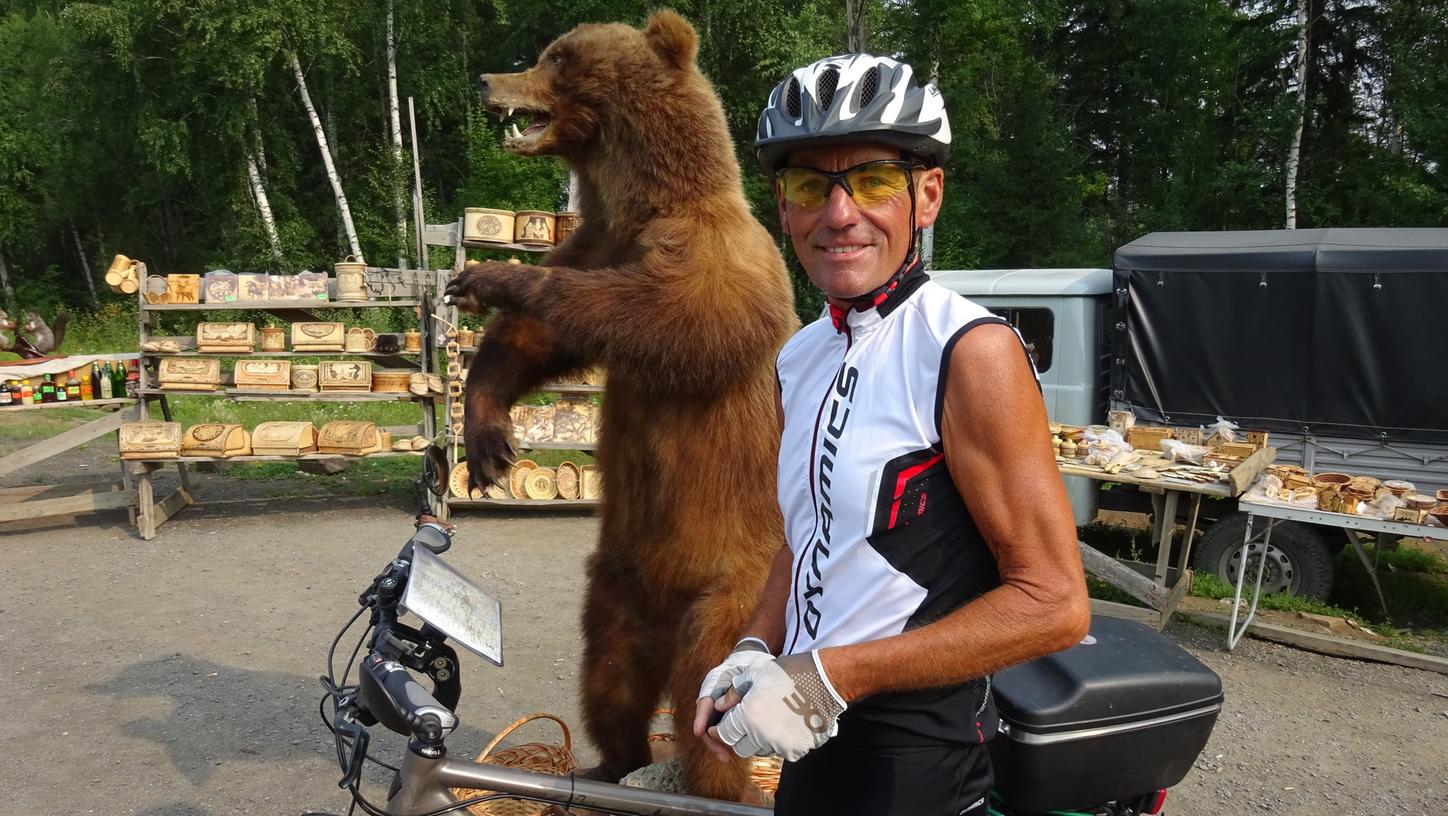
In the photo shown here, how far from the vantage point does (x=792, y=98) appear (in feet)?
4.53

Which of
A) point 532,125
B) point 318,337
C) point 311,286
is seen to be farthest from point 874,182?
point 311,286

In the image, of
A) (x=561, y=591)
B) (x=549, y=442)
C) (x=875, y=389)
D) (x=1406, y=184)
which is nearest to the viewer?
(x=875, y=389)

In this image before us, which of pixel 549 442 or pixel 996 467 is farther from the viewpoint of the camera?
pixel 549 442

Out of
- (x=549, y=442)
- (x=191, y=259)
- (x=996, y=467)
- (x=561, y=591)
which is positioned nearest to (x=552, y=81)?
(x=996, y=467)

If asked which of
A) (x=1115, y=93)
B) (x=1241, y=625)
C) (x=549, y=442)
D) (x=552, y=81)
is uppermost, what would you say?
(x=1115, y=93)

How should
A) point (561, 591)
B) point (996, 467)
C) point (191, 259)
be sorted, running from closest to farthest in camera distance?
point (996, 467), point (561, 591), point (191, 259)

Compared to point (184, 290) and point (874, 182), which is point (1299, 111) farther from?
point (874, 182)

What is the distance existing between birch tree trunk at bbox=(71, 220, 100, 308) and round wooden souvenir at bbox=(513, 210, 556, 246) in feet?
87.5

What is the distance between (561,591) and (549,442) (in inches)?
81.3

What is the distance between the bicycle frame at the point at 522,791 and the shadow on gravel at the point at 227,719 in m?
2.82

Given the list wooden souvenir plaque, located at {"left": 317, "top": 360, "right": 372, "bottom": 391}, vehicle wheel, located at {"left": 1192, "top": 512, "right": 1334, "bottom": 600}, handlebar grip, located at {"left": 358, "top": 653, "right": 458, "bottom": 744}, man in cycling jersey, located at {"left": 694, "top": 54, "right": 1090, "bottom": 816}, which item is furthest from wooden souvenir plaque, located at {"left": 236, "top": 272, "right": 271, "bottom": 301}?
vehicle wheel, located at {"left": 1192, "top": 512, "right": 1334, "bottom": 600}

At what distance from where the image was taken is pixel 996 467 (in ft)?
3.78

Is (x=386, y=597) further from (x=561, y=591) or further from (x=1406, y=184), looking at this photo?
(x=1406, y=184)

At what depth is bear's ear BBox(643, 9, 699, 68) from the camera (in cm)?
311
